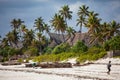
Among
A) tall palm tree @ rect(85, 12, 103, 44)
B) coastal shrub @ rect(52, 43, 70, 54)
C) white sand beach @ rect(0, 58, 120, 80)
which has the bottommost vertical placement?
white sand beach @ rect(0, 58, 120, 80)

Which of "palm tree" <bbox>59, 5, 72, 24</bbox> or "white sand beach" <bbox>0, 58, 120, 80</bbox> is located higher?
"palm tree" <bbox>59, 5, 72, 24</bbox>

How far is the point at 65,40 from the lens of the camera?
96688 millimetres

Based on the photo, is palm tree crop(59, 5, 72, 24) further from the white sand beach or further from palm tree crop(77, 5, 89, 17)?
the white sand beach

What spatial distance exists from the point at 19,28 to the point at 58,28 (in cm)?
A: 2607

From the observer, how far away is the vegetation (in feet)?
191

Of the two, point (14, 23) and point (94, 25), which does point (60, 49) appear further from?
point (14, 23)

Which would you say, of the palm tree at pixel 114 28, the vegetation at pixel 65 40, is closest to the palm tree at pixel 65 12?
the vegetation at pixel 65 40

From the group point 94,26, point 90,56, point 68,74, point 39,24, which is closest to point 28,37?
point 39,24

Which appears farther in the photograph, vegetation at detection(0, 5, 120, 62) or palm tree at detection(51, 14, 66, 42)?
palm tree at detection(51, 14, 66, 42)

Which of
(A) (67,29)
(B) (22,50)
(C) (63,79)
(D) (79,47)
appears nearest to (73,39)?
(A) (67,29)

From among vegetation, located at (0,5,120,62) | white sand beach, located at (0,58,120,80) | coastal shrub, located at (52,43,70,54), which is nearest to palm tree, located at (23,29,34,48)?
vegetation, located at (0,5,120,62)

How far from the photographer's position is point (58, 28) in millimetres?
83188

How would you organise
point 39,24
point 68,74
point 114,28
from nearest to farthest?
point 68,74 → point 114,28 → point 39,24

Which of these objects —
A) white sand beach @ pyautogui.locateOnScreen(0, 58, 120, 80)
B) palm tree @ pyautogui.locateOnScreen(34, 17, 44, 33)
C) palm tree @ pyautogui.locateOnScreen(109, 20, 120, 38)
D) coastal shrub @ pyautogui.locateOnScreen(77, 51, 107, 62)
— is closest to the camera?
white sand beach @ pyautogui.locateOnScreen(0, 58, 120, 80)
